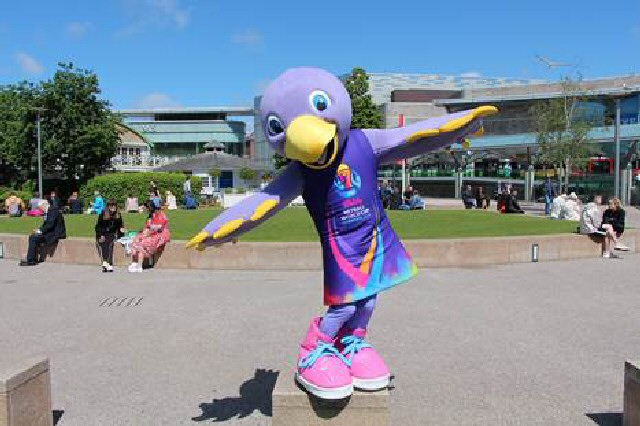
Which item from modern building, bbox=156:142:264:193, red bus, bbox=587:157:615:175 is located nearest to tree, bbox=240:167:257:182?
modern building, bbox=156:142:264:193

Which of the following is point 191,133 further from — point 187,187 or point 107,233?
point 107,233

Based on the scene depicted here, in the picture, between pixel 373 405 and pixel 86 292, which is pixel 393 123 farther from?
pixel 373 405

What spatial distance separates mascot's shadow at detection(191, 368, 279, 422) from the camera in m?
4.86

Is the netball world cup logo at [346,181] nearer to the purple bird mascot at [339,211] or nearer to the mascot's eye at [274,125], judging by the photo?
the purple bird mascot at [339,211]

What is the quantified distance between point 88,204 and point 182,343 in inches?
995

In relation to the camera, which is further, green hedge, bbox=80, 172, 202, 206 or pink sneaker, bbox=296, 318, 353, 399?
green hedge, bbox=80, 172, 202, 206

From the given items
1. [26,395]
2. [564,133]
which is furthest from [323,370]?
[564,133]

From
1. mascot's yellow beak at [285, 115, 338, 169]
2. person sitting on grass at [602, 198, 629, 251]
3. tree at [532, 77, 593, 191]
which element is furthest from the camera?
Answer: tree at [532, 77, 593, 191]

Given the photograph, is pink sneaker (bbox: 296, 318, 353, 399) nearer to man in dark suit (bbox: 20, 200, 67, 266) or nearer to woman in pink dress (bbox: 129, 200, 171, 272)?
woman in pink dress (bbox: 129, 200, 171, 272)

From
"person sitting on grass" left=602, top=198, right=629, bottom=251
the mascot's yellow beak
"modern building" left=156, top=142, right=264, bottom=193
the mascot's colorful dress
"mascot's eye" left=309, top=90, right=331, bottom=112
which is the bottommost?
"person sitting on grass" left=602, top=198, right=629, bottom=251

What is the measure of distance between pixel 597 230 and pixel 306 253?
22.2 feet

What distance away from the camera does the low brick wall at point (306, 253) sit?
38.9ft

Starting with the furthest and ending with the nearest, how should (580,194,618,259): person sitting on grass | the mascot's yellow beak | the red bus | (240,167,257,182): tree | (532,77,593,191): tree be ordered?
(240,167,257,182): tree < the red bus < (532,77,593,191): tree < (580,194,618,259): person sitting on grass < the mascot's yellow beak

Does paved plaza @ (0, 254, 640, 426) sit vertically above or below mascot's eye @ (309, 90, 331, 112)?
below
